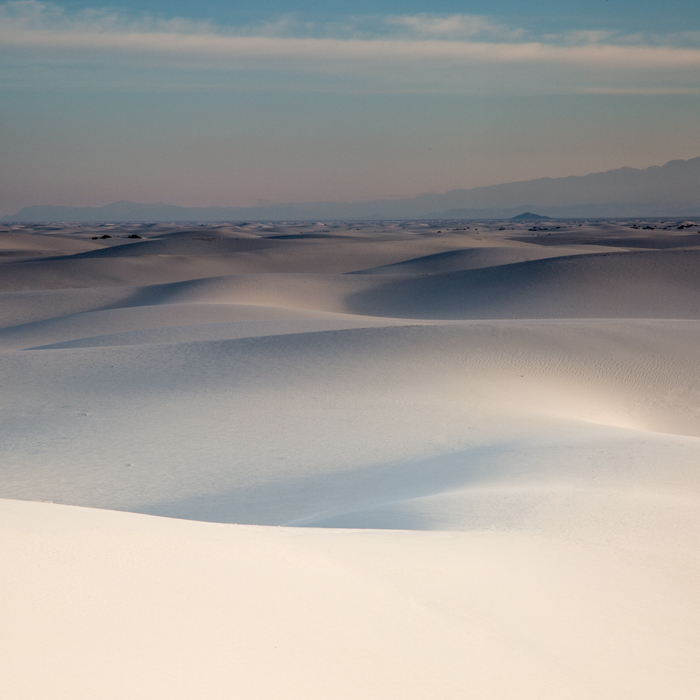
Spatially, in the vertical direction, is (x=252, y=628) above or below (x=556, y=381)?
above

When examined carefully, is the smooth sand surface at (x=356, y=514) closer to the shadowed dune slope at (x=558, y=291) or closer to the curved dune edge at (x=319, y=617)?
the curved dune edge at (x=319, y=617)

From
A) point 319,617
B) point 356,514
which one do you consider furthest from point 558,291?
point 319,617

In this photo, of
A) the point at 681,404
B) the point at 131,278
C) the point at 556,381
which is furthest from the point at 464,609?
the point at 131,278

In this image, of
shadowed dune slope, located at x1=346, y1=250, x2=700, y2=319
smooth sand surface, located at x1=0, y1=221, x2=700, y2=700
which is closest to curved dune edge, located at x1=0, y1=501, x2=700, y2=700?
smooth sand surface, located at x1=0, y1=221, x2=700, y2=700

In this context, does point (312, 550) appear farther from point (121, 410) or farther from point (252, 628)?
point (121, 410)

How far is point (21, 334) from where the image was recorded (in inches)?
786

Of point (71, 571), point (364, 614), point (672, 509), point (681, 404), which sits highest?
point (71, 571)

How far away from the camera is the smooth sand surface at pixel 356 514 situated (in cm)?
255

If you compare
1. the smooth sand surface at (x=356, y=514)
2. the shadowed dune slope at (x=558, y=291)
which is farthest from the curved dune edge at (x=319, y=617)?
the shadowed dune slope at (x=558, y=291)

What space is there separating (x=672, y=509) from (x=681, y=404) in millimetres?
7685

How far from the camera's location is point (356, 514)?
5555mm

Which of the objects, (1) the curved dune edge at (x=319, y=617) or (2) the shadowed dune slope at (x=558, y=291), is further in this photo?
(2) the shadowed dune slope at (x=558, y=291)

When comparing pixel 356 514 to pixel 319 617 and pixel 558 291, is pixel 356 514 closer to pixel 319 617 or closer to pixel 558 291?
pixel 319 617

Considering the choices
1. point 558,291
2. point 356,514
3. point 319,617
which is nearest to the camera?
point 319,617
